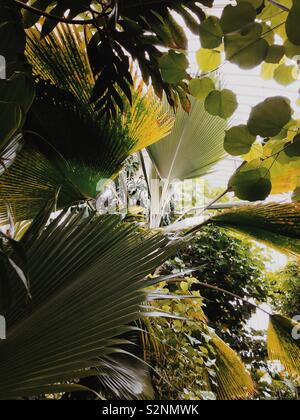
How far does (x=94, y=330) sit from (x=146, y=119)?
3.27 feet

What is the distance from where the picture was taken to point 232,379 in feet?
5.28

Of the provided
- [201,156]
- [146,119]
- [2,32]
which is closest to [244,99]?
[201,156]

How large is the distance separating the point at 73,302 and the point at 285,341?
1152mm

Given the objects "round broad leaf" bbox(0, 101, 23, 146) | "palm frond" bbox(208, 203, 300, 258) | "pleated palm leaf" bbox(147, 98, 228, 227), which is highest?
"pleated palm leaf" bbox(147, 98, 228, 227)

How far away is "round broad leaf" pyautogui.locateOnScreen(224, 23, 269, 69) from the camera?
38 cm

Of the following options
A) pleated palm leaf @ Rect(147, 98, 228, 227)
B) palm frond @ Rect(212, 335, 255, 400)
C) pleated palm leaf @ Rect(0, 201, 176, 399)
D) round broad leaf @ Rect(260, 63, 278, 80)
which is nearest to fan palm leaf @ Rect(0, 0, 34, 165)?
pleated palm leaf @ Rect(0, 201, 176, 399)

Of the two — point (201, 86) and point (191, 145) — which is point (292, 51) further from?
point (191, 145)

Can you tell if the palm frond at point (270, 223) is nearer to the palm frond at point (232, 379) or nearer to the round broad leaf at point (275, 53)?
the palm frond at point (232, 379)

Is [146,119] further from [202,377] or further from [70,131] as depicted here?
[202,377]

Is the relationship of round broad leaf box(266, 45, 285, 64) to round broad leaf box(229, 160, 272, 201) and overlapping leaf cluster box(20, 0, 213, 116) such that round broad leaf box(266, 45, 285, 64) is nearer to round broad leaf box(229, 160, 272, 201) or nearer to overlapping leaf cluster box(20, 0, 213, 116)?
round broad leaf box(229, 160, 272, 201)

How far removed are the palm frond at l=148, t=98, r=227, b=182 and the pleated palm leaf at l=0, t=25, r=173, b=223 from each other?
0.45 meters

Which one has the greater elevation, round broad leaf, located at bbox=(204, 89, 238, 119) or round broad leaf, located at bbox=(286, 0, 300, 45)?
round broad leaf, located at bbox=(204, 89, 238, 119)
